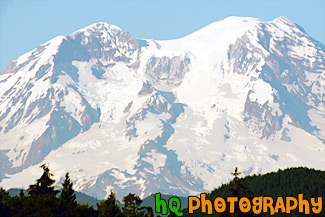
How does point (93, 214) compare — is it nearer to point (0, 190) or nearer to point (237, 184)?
point (0, 190)

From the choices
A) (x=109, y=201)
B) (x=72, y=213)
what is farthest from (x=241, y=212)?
(x=72, y=213)

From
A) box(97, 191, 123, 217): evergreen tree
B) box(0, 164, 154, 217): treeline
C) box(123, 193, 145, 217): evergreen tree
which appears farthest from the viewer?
box(0, 164, 154, 217): treeline

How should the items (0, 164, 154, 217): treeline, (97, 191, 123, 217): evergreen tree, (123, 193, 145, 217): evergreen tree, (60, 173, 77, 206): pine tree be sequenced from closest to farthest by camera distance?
1. (123, 193, 145, 217): evergreen tree
2. (97, 191, 123, 217): evergreen tree
3. (0, 164, 154, 217): treeline
4. (60, 173, 77, 206): pine tree

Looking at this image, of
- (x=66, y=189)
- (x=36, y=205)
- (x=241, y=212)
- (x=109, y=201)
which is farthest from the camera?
(x=66, y=189)

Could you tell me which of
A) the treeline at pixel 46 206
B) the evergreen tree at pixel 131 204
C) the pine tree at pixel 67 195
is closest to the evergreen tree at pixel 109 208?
the treeline at pixel 46 206

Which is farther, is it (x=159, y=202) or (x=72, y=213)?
(x=72, y=213)

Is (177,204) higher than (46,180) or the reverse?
the reverse

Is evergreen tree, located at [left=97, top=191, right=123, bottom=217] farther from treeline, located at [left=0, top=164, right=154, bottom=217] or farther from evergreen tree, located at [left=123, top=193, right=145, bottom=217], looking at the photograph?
evergreen tree, located at [left=123, top=193, right=145, bottom=217]

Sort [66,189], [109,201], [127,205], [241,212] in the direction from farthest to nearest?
1. [66,189]
2. [109,201]
3. [127,205]
4. [241,212]

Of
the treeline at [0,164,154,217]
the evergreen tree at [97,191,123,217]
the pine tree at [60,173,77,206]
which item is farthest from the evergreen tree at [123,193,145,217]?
the pine tree at [60,173,77,206]

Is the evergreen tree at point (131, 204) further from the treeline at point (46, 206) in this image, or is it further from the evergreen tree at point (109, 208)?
the treeline at point (46, 206)

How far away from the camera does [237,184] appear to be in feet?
382

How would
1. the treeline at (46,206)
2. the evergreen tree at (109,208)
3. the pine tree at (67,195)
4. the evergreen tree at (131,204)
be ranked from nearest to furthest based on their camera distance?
the evergreen tree at (131,204)
the evergreen tree at (109,208)
the treeline at (46,206)
the pine tree at (67,195)

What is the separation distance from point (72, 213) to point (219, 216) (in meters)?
37.7
